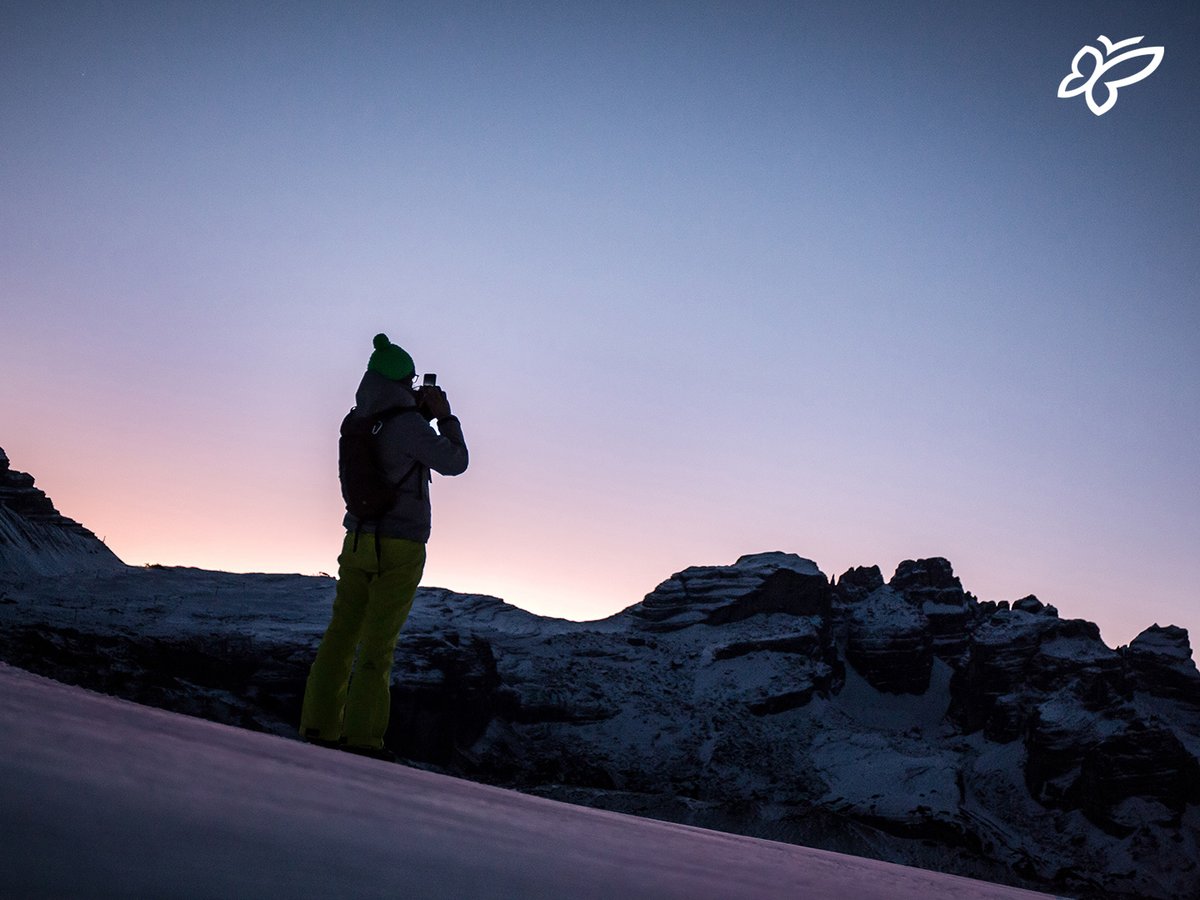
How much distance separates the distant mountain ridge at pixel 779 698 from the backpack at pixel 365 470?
185 feet

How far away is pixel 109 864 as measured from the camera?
71 cm

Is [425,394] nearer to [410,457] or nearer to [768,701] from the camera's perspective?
[410,457]

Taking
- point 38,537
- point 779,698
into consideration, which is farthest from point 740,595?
point 38,537

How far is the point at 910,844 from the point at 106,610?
74220 mm

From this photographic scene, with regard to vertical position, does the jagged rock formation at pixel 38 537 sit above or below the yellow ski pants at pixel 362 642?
above

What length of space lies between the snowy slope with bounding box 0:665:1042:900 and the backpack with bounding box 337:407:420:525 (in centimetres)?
299

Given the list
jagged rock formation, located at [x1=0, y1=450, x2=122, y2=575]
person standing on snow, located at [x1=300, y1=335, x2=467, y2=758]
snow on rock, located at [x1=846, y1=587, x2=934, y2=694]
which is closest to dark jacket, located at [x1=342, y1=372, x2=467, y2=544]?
person standing on snow, located at [x1=300, y1=335, x2=467, y2=758]

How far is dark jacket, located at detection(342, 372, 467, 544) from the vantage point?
5215 mm

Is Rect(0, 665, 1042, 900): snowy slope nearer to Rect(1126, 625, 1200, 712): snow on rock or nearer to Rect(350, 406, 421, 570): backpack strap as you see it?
Rect(350, 406, 421, 570): backpack strap

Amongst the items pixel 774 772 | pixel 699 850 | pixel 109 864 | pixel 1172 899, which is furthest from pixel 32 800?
pixel 1172 899

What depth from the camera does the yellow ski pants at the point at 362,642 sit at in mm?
4902

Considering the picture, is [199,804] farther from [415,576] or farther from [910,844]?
[910,844]

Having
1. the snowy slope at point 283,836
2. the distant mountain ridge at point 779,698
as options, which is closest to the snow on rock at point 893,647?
the distant mountain ridge at point 779,698

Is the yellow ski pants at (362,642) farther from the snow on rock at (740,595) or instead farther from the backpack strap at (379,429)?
the snow on rock at (740,595)
